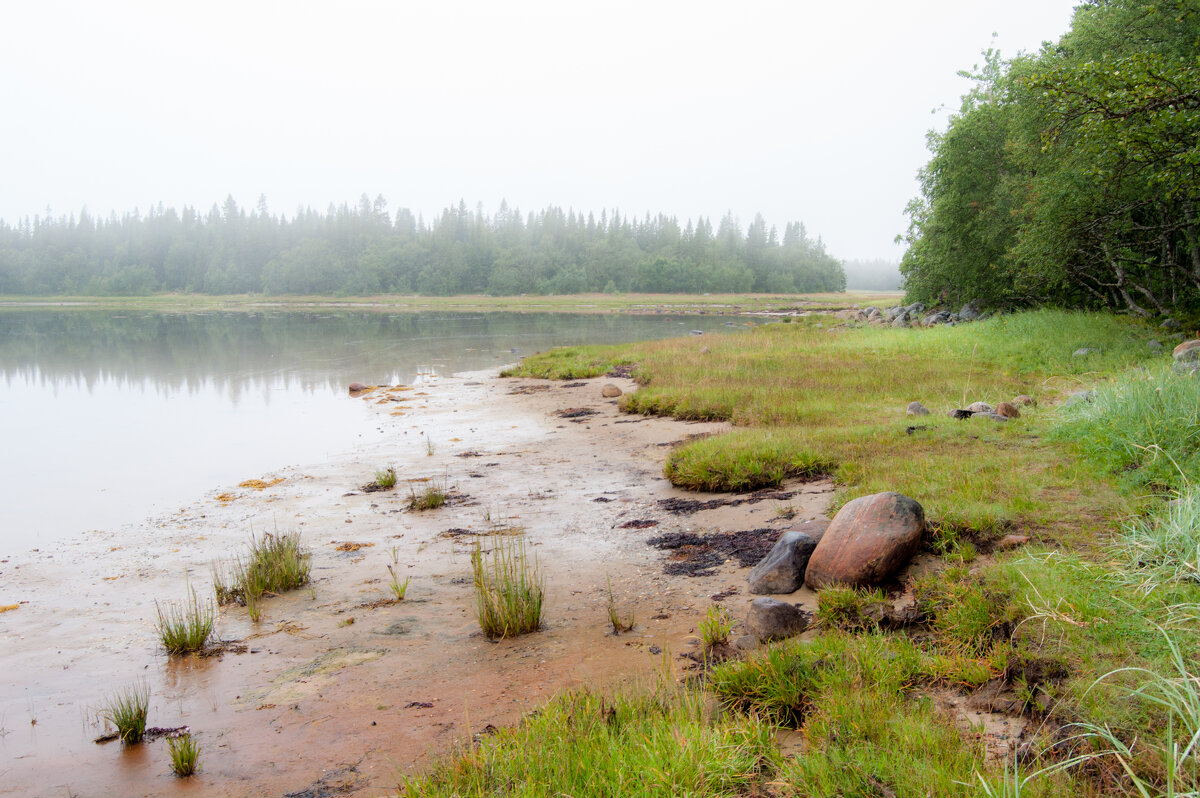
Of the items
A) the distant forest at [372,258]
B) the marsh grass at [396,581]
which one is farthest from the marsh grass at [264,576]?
the distant forest at [372,258]

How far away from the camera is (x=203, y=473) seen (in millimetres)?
13156

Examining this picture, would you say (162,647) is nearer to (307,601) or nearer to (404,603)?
(307,601)

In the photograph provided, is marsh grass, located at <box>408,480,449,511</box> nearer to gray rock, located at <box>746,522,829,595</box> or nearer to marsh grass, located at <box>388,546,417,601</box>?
marsh grass, located at <box>388,546,417,601</box>

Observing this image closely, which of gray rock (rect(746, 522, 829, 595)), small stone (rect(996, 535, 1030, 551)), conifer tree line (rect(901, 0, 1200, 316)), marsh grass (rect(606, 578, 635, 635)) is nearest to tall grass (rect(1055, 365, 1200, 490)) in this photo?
small stone (rect(996, 535, 1030, 551))

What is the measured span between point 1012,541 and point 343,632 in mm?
5789

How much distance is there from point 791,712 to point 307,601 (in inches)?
195

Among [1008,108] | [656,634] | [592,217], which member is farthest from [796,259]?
[656,634]

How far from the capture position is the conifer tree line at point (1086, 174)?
1166 centimetres

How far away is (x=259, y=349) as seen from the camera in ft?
119

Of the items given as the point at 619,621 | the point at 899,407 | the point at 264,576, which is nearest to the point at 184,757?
the point at 264,576

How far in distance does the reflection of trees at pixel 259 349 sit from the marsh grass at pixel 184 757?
2037 cm

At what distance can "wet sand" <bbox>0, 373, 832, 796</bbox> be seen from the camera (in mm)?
4438

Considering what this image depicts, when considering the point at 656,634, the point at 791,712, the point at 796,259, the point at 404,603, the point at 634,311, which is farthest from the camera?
the point at 796,259

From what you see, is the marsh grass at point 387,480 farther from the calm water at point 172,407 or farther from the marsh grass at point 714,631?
the marsh grass at point 714,631
